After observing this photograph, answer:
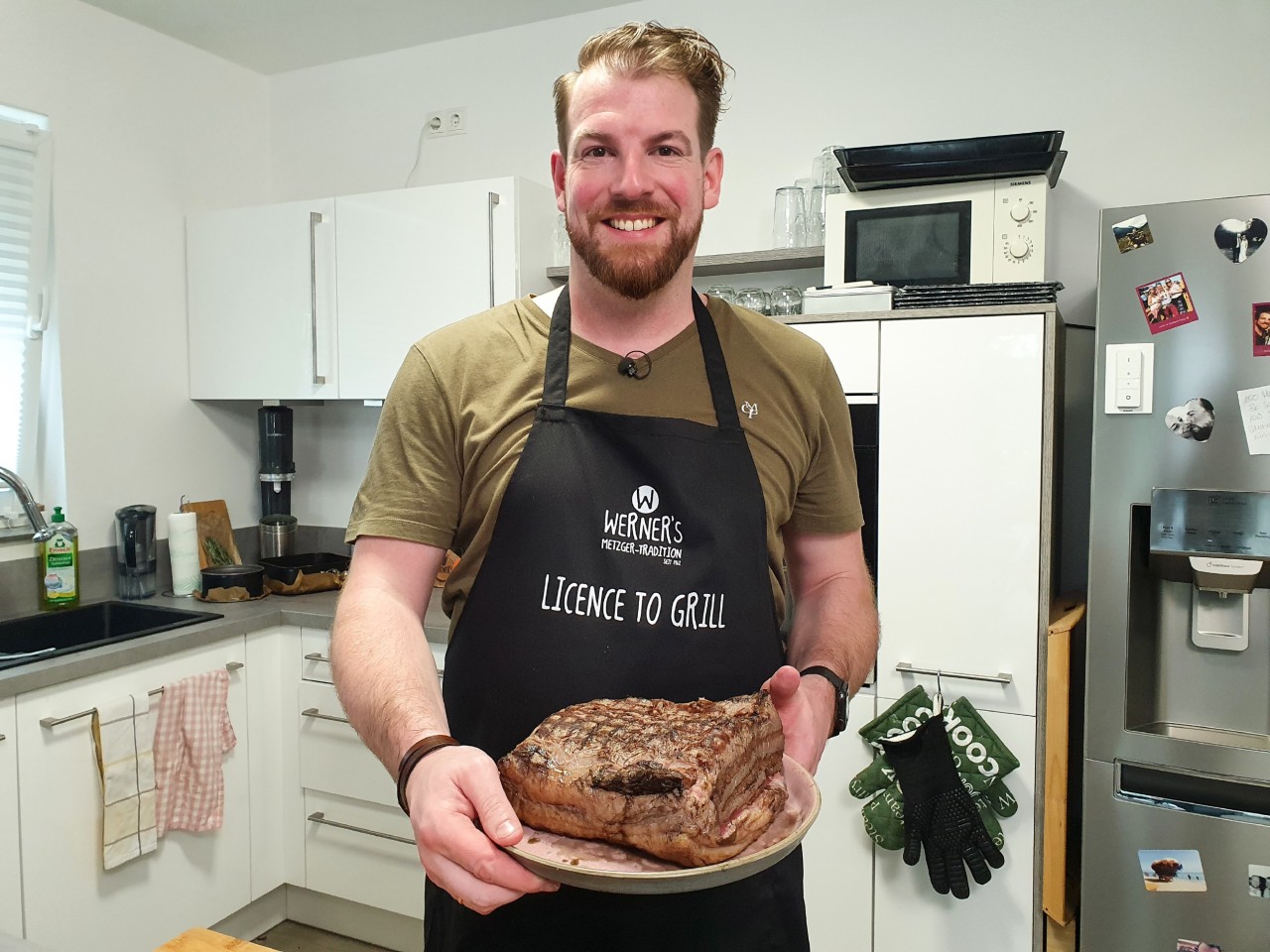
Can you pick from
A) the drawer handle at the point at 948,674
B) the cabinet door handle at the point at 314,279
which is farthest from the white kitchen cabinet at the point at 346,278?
the drawer handle at the point at 948,674

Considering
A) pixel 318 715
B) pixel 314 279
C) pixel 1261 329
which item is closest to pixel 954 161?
pixel 1261 329

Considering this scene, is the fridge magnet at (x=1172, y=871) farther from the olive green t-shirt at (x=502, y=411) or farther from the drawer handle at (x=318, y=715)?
the drawer handle at (x=318, y=715)

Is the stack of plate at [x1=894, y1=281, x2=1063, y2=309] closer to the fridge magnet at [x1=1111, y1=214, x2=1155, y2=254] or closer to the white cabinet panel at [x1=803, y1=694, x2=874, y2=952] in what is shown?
the fridge magnet at [x1=1111, y1=214, x2=1155, y2=254]

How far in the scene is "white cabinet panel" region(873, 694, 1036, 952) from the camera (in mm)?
2111

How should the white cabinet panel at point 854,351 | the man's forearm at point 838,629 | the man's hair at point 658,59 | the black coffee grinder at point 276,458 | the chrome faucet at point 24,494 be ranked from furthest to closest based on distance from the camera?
the black coffee grinder at point 276,458 → the chrome faucet at point 24,494 → the white cabinet panel at point 854,351 → the man's forearm at point 838,629 → the man's hair at point 658,59

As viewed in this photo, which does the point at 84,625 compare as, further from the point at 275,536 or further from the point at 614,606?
the point at 614,606

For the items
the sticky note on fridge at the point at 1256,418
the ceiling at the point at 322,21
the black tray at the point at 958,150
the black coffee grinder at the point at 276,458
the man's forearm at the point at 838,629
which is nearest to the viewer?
the man's forearm at the point at 838,629

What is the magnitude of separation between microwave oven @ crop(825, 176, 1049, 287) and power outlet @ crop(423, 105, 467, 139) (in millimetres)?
1428

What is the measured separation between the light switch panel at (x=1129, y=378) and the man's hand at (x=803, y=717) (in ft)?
3.80

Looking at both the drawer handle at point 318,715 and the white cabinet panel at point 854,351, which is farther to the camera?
the drawer handle at point 318,715

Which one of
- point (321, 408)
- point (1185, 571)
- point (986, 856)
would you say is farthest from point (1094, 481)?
point (321, 408)

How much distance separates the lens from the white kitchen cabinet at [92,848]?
2188mm

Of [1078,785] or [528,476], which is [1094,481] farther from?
[528,476]

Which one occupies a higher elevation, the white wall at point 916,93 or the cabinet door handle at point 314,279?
the white wall at point 916,93
